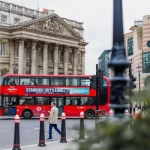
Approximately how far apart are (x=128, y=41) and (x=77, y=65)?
1282 centimetres

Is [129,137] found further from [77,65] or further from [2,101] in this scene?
[77,65]

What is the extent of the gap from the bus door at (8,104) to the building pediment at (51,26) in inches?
1421

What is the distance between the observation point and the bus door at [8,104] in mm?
34094

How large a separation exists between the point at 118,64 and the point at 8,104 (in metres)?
30.9

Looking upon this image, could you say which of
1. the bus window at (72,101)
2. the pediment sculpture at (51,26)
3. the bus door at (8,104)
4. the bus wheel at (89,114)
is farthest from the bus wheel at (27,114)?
the pediment sculpture at (51,26)

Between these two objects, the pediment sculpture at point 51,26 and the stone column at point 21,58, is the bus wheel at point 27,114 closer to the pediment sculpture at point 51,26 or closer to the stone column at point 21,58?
the stone column at point 21,58

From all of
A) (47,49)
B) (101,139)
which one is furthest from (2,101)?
(47,49)

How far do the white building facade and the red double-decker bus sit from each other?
35.0m

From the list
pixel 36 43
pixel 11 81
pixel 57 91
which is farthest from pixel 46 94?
pixel 36 43

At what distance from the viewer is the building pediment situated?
71312 millimetres

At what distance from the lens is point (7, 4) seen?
234ft

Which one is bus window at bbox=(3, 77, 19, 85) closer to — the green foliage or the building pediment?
the green foliage

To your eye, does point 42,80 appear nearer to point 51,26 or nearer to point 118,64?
point 118,64

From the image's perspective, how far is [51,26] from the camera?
76.1 metres
